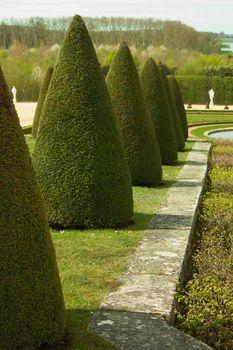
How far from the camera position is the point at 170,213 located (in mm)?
10039

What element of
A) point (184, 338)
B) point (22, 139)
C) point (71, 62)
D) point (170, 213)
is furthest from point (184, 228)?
point (22, 139)

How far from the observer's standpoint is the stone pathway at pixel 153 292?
4.70 meters

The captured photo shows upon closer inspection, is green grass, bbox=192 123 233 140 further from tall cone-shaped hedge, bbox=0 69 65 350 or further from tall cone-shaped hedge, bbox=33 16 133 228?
tall cone-shaped hedge, bbox=0 69 65 350

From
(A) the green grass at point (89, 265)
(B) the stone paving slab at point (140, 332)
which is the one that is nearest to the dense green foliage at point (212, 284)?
(B) the stone paving slab at point (140, 332)

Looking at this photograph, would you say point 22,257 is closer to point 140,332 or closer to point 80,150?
point 140,332

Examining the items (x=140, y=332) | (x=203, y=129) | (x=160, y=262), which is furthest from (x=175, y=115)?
(x=140, y=332)

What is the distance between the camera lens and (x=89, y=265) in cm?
692

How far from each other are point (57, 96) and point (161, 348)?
5.32 meters

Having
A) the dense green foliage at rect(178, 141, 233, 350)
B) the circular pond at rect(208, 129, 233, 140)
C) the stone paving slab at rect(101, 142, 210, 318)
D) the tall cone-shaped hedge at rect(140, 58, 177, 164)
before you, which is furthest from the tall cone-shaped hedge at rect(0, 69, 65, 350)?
the circular pond at rect(208, 129, 233, 140)

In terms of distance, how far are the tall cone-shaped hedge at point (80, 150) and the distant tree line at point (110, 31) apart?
246 feet

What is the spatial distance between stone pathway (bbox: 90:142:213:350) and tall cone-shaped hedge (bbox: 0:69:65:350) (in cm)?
66

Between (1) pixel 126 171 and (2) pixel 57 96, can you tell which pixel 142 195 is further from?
(2) pixel 57 96

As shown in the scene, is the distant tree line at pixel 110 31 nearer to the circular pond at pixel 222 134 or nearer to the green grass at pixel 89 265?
the circular pond at pixel 222 134

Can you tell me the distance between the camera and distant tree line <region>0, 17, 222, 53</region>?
273 feet
